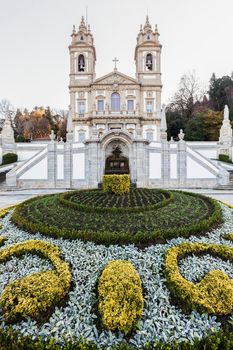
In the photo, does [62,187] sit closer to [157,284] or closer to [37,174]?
[37,174]

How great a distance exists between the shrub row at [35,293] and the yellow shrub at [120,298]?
0.54 meters

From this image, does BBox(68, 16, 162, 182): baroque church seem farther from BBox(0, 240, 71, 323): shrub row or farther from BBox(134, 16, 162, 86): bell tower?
BBox(0, 240, 71, 323): shrub row

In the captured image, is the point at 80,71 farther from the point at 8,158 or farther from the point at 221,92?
the point at 221,92

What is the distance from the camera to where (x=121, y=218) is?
17.1ft

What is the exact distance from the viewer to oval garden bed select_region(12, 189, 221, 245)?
13.7 feet

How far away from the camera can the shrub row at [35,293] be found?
8.64ft

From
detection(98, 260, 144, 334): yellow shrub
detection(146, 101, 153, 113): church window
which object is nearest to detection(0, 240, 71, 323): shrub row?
detection(98, 260, 144, 334): yellow shrub

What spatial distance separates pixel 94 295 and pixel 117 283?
1.28 feet

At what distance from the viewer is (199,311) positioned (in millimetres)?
2723

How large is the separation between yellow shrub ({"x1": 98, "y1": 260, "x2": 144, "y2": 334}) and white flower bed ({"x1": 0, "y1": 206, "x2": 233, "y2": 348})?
4.6 inches

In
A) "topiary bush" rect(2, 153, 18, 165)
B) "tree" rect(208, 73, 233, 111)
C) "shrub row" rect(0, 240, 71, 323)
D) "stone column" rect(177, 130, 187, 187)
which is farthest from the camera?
"tree" rect(208, 73, 233, 111)

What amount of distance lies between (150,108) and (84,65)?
41.4 feet

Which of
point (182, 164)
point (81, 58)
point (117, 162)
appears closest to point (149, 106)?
point (81, 58)

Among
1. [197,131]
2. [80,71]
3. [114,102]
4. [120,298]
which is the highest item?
[80,71]
